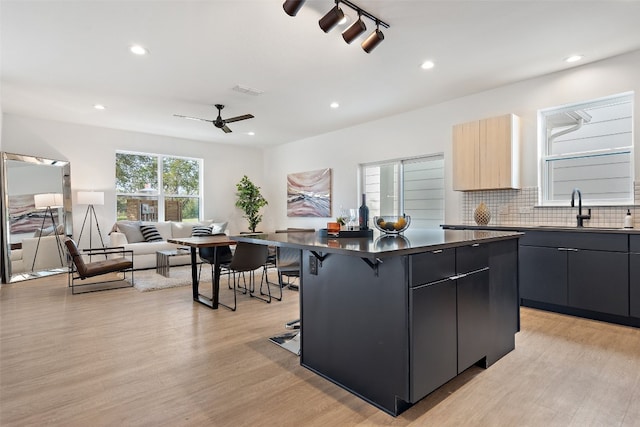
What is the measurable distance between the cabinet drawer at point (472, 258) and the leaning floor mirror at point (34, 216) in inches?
250

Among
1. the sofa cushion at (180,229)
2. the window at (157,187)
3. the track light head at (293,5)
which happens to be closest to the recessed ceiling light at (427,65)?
the track light head at (293,5)

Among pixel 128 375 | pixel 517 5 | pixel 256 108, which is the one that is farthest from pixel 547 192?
pixel 128 375

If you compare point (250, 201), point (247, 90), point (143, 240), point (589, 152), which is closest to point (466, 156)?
point (589, 152)

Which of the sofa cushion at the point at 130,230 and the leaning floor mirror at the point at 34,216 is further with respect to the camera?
the sofa cushion at the point at 130,230

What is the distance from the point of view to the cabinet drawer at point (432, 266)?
1.77m

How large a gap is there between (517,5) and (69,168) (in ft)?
23.1

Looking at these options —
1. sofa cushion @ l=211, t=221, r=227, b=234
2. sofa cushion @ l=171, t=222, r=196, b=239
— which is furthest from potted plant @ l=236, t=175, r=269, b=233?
sofa cushion @ l=171, t=222, r=196, b=239

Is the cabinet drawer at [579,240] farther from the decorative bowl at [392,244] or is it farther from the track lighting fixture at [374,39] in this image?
the track lighting fixture at [374,39]

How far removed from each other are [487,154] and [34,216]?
687cm

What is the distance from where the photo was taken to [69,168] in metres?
6.24

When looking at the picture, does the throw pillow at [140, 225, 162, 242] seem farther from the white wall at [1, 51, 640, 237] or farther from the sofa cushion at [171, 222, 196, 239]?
the white wall at [1, 51, 640, 237]

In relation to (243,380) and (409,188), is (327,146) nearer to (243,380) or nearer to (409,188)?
(409,188)

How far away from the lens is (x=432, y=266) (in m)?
1.88

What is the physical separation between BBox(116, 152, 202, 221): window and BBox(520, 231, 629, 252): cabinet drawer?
665 centimetres
